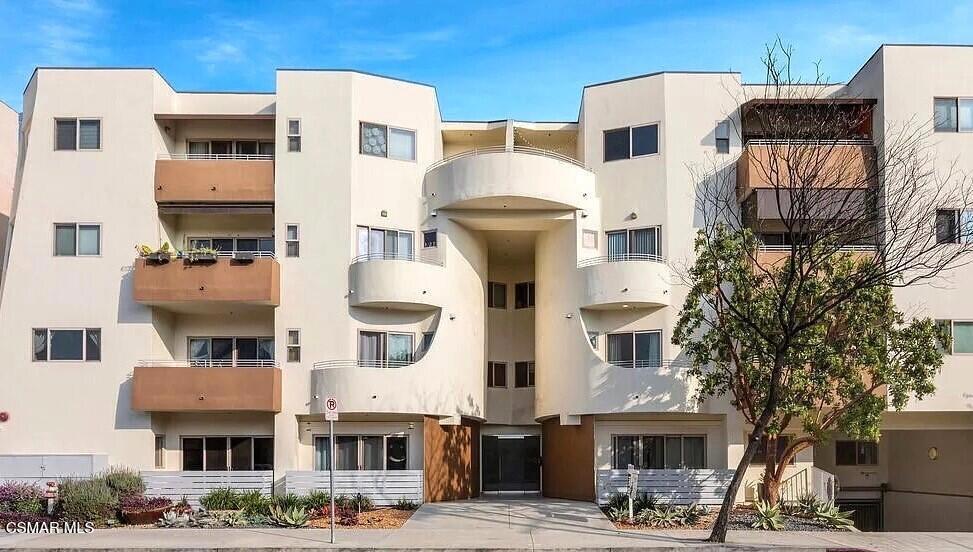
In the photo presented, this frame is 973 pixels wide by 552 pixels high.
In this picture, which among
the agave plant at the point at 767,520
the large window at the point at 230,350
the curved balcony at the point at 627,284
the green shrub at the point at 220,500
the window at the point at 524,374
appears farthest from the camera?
the window at the point at 524,374

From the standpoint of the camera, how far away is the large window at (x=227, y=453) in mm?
32031

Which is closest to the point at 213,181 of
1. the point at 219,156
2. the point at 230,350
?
the point at 219,156

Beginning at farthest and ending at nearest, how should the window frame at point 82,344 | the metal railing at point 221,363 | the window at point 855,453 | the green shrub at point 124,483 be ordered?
the window at point 855,453, the metal railing at point 221,363, the window frame at point 82,344, the green shrub at point 124,483

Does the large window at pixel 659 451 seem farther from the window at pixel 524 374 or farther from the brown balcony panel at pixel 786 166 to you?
the brown balcony panel at pixel 786 166

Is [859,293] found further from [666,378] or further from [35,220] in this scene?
[35,220]

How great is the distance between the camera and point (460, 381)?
106 feet

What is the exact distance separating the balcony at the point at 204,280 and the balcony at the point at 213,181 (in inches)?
86.0

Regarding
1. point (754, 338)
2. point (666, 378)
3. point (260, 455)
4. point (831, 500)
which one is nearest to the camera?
point (754, 338)

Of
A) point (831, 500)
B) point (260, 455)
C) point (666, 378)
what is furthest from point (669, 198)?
point (260, 455)

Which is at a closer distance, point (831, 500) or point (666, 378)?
point (831, 500)

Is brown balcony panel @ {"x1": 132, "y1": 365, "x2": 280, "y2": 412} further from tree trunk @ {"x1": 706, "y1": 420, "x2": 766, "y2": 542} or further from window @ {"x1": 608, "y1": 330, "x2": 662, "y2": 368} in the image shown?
tree trunk @ {"x1": 706, "y1": 420, "x2": 766, "y2": 542}

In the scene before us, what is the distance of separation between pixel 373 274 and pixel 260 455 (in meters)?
6.97

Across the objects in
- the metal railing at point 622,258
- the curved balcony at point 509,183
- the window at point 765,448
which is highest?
the curved balcony at point 509,183

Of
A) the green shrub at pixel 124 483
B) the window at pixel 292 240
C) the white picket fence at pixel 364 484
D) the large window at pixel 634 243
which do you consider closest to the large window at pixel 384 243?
the window at pixel 292 240
